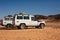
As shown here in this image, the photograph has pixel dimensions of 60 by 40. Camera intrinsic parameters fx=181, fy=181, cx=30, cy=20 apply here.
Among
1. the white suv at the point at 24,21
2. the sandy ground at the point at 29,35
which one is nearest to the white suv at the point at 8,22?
the white suv at the point at 24,21

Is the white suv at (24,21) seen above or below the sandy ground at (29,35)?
above

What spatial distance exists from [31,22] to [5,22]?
4.19 metres

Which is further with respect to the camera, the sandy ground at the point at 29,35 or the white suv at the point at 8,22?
the white suv at the point at 8,22

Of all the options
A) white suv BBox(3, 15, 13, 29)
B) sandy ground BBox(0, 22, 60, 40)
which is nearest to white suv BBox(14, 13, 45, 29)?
white suv BBox(3, 15, 13, 29)

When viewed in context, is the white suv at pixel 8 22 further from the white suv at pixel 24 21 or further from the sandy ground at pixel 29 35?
the sandy ground at pixel 29 35

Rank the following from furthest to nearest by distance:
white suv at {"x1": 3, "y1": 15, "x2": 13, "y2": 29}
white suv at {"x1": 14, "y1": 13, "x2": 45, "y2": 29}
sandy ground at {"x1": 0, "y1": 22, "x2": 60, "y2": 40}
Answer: white suv at {"x1": 3, "y1": 15, "x2": 13, "y2": 29} → white suv at {"x1": 14, "y1": 13, "x2": 45, "y2": 29} → sandy ground at {"x1": 0, "y1": 22, "x2": 60, "y2": 40}

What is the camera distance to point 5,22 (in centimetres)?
2766

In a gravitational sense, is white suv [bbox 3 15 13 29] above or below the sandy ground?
above

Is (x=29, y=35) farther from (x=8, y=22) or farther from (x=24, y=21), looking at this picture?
(x=8, y=22)

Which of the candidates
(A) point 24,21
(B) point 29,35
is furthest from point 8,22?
(B) point 29,35

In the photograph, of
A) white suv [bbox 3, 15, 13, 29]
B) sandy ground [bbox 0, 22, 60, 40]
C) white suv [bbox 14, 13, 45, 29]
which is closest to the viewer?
sandy ground [bbox 0, 22, 60, 40]

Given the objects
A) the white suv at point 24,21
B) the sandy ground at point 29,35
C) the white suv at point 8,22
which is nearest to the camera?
the sandy ground at point 29,35

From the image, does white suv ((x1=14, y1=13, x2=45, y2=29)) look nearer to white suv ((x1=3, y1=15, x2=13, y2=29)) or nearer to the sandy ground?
white suv ((x1=3, y1=15, x2=13, y2=29))

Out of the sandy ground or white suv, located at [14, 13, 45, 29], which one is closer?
the sandy ground
